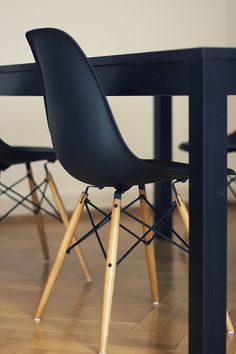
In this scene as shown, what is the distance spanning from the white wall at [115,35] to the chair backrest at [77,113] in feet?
7.52

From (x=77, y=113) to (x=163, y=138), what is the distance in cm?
152

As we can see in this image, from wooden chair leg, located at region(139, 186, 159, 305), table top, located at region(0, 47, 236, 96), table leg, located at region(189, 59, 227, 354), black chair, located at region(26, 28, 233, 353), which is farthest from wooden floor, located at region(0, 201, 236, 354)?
table top, located at region(0, 47, 236, 96)

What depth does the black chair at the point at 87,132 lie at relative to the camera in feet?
7.17

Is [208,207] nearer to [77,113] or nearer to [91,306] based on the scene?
[77,113]

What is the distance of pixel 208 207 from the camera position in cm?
190

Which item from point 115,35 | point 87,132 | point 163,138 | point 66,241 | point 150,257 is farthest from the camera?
point 115,35

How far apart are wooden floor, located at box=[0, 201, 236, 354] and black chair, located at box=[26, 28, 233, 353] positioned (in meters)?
0.18

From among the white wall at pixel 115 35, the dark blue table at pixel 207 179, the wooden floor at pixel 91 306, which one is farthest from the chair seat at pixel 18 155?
the white wall at pixel 115 35

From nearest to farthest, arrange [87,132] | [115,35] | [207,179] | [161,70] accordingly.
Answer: [207,179]
[161,70]
[87,132]
[115,35]

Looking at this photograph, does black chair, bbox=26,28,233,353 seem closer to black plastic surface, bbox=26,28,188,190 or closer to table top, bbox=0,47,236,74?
black plastic surface, bbox=26,28,188,190

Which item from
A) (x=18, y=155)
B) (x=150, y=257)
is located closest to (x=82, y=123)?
(x=150, y=257)

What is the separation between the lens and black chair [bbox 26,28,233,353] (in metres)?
2.19

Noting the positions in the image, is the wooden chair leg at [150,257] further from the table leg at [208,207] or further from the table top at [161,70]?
the table leg at [208,207]

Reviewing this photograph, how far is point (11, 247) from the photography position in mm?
3789
